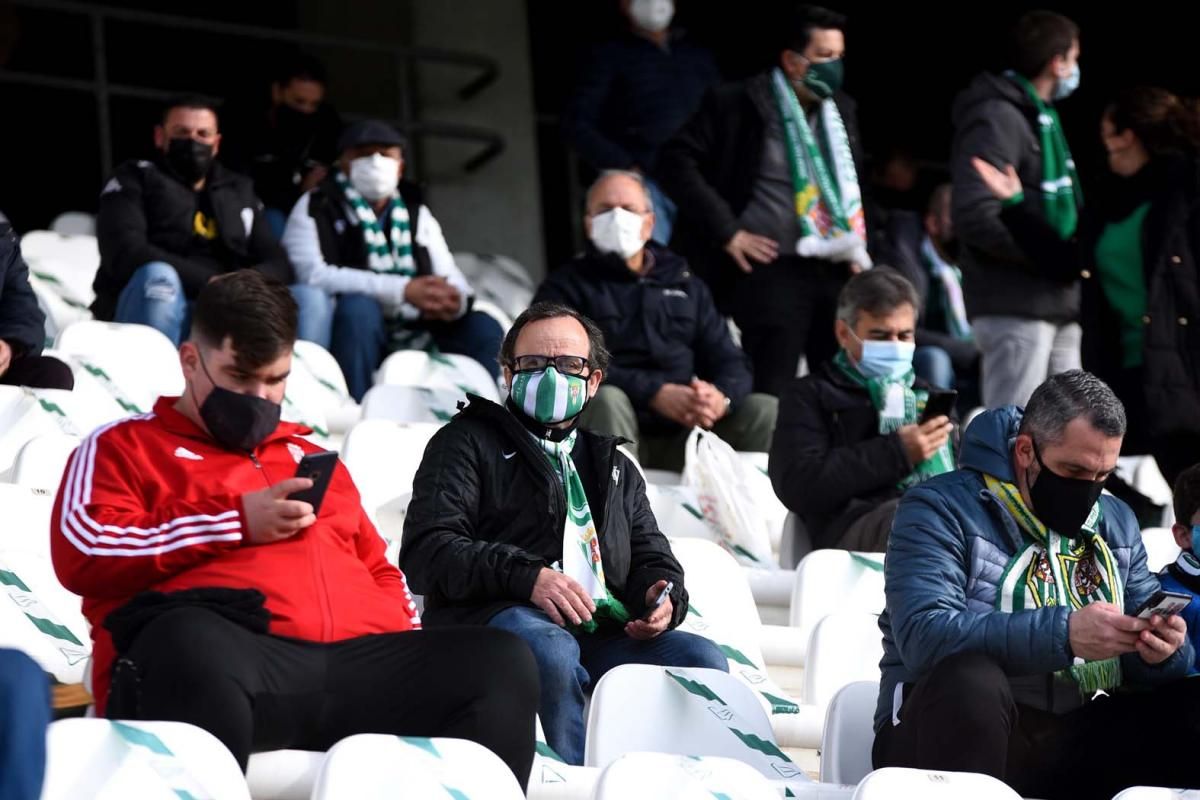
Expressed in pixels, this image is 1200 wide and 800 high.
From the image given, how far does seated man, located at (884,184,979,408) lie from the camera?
7.27 meters

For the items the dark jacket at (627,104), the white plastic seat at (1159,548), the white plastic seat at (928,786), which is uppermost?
the dark jacket at (627,104)

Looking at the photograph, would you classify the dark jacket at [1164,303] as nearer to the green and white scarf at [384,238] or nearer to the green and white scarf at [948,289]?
the green and white scarf at [948,289]

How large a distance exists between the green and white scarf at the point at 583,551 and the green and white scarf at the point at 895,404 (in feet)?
4.11

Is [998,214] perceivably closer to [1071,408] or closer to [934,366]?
[934,366]

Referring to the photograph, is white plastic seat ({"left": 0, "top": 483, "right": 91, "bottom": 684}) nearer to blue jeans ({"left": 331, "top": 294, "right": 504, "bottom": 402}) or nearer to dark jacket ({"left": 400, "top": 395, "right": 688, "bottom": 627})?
dark jacket ({"left": 400, "top": 395, "right": 688, "bottom": 627})

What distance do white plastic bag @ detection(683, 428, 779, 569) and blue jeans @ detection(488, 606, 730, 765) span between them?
3.87 ft

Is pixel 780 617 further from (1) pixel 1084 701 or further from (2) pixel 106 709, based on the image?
(2) pixel 106 709

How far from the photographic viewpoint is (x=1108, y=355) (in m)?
5.84

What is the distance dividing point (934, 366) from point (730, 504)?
1.87 metres

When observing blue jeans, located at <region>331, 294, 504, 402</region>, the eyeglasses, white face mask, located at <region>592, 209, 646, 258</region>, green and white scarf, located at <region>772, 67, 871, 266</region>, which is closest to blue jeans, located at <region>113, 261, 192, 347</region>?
blue jeans, located at <region>331, 294, 504, 402</region>

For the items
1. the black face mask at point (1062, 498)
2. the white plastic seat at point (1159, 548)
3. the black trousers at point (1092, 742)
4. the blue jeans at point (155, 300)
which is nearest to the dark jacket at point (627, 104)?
the blue jeans at point (155, 300)

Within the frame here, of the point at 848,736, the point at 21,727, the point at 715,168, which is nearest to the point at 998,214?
the point at 715,168

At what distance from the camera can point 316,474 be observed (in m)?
3.35

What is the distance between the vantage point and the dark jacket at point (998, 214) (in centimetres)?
621
